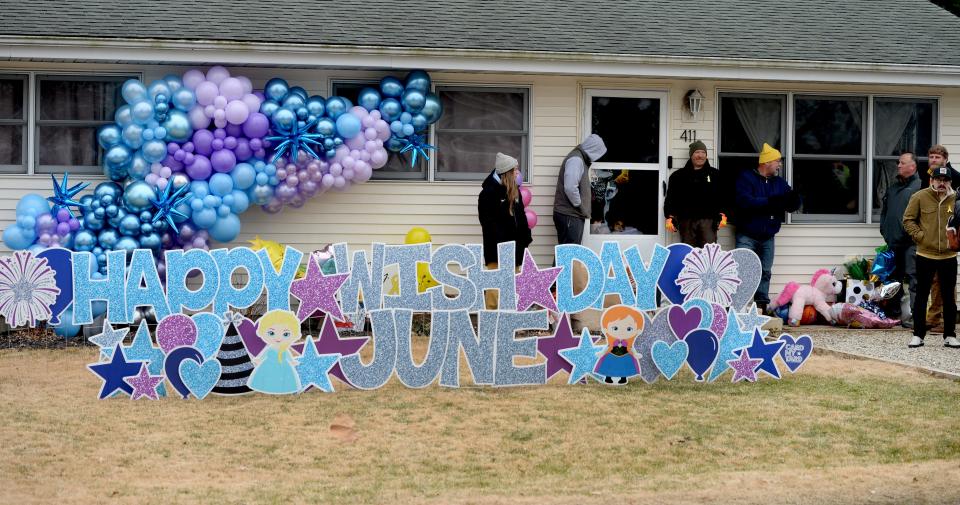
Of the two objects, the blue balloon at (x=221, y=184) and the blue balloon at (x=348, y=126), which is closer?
the blue balloon at (x=221, y=184)

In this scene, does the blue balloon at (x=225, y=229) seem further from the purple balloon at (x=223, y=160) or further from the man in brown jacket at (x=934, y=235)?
the man in brown jacket at (x=934, y=235)

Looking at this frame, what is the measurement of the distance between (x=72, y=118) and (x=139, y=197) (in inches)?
60.4

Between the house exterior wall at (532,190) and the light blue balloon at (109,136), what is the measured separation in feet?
1.95

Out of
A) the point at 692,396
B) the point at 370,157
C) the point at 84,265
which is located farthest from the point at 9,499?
the point at 370,157

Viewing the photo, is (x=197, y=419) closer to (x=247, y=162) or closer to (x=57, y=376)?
(x=57, y=376)

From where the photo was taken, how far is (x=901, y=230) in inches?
523

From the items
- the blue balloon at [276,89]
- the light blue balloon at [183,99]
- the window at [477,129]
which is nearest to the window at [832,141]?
the window at [477,129]

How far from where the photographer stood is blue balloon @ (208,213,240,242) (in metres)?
12.3

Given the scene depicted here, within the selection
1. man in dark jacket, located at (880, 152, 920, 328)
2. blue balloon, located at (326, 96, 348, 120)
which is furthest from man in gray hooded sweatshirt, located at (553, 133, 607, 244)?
man in dark jacket, located at (880, 152, 920, 328)

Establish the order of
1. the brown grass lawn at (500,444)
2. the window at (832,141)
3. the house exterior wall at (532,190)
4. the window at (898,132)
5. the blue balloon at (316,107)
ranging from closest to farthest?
the brown grass lawn at (500,444) → the blue balloon at (316,107) → the house exterior wall at (532,190) → the window at (832,141) → the window at (898,132)

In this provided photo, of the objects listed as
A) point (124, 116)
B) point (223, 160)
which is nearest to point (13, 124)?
point (124, 116)

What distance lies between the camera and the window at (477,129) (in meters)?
13.5

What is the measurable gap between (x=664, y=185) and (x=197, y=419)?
22.6ft

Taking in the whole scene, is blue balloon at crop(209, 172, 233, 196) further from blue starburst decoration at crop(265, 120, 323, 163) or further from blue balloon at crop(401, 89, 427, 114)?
blue balloon at crop(401, 89, 427, 114)
